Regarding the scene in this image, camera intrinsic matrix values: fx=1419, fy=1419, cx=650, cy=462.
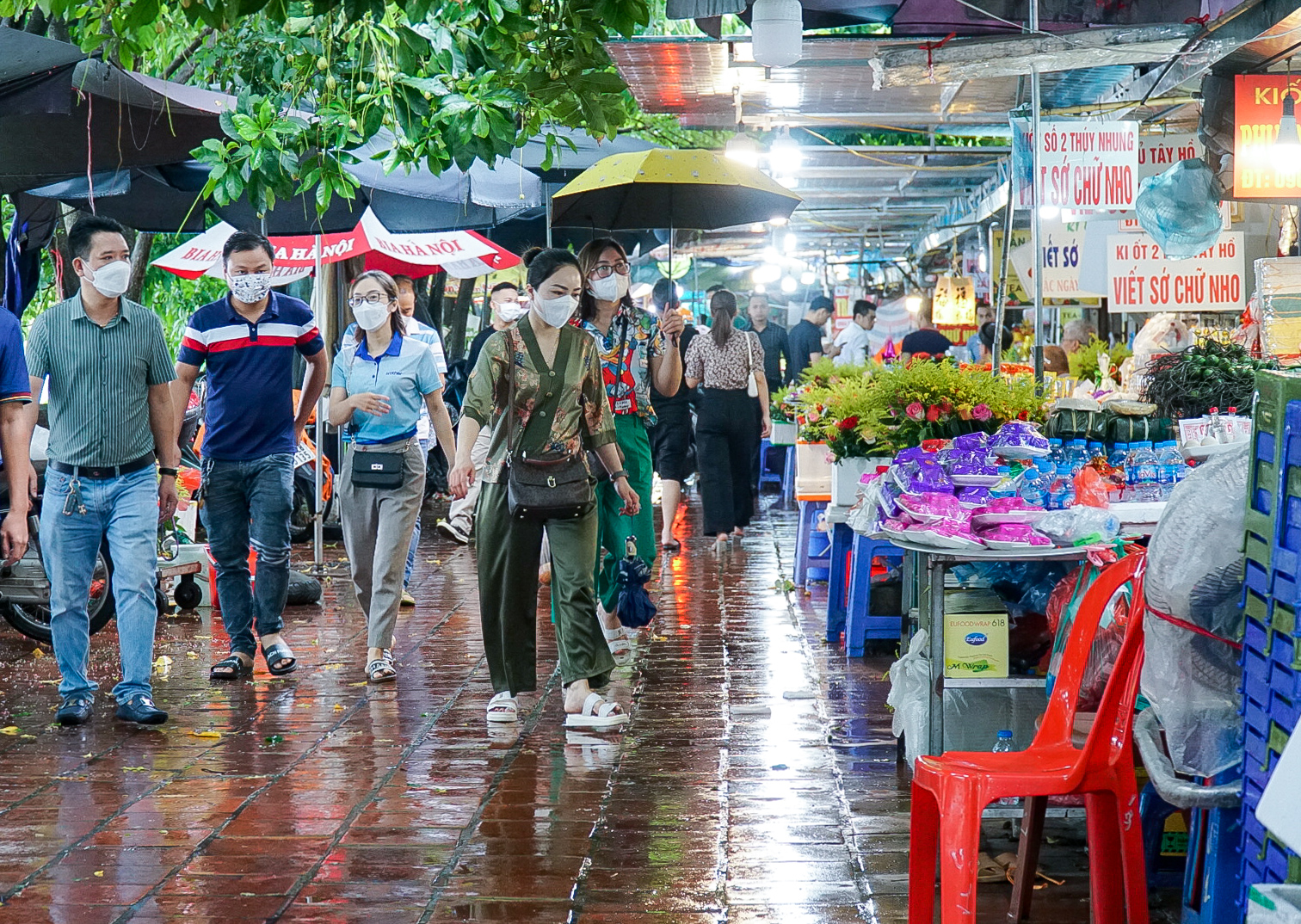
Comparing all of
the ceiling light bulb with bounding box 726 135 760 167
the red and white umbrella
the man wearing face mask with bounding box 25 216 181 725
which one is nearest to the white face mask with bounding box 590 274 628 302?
the man wearing face mask with bounding box 25 216 181 725

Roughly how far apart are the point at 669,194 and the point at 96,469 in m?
4.86

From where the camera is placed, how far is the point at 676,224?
33.7 ft

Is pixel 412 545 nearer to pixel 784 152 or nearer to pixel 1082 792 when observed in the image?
pixel 784 152

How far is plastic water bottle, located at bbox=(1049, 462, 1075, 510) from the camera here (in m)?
4.95

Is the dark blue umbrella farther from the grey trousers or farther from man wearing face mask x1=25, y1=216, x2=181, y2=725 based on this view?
man wearing face mask x1=25, y1=216, x2=181, y2=725

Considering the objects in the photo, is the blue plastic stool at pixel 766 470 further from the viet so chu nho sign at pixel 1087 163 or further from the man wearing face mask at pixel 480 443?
the viet so chu nho sign at pixel 1087 163

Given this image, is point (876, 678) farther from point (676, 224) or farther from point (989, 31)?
point (676, 224)

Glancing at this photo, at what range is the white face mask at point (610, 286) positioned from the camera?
7113 mm

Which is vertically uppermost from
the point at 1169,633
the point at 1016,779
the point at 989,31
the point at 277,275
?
the point at 989,31

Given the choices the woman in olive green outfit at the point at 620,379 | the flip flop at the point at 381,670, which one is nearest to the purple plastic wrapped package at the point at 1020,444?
the woman in olive green outfit at the point at 620,379

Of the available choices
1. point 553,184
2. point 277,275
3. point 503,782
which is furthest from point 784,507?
point 503,782

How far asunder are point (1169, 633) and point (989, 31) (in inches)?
213

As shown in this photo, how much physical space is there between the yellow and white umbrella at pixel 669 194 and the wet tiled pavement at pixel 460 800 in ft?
9.68

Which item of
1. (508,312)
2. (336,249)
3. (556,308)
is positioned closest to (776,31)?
(556,308)
